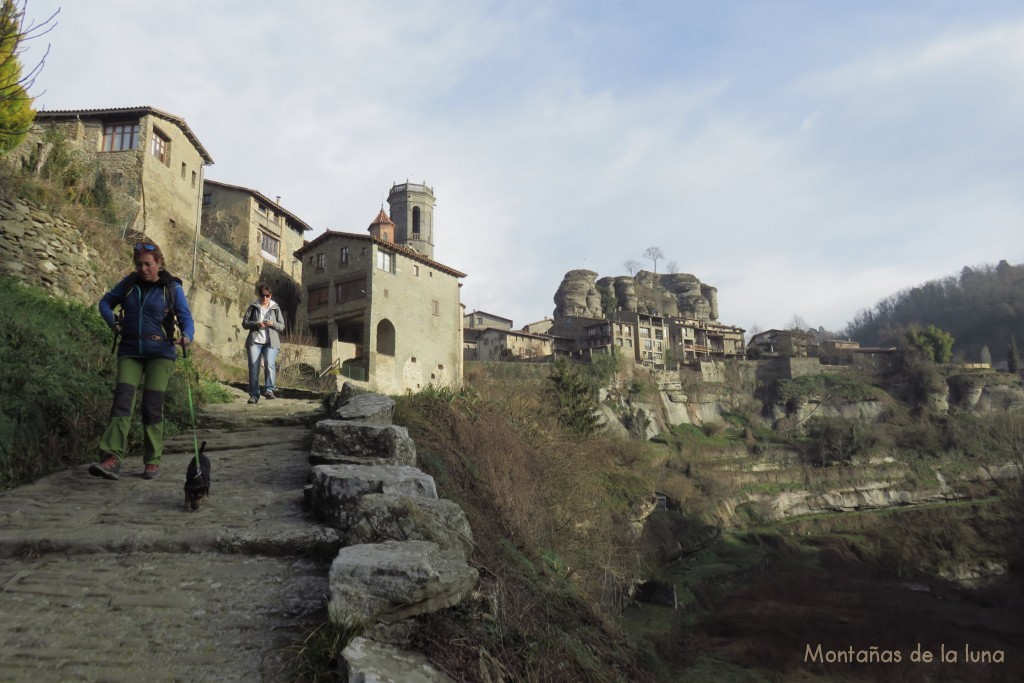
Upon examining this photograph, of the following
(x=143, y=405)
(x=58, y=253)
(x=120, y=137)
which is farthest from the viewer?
(x=120, y=137)

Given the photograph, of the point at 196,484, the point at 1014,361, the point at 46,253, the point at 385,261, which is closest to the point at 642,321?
the point at 385,261

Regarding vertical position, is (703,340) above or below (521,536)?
above

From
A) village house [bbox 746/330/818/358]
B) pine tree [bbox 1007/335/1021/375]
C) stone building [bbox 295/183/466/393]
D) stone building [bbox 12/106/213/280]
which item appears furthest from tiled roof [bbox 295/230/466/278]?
pine tree [bbox 1007/335/1021/375]

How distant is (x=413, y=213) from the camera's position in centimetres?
6644

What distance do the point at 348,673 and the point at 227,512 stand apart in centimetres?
247

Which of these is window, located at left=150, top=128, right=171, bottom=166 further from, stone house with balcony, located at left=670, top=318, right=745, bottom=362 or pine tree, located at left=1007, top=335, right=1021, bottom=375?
pine tree, located at left=1007, top=335, right=1021, bottom=375

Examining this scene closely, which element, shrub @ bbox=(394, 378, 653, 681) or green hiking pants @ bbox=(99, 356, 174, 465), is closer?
shrub @ bbox=(394, 378, 653, 681)

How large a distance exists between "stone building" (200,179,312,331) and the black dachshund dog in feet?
106

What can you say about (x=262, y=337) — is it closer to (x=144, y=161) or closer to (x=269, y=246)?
(x=144, y=161)

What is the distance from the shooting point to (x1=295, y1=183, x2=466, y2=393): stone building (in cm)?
3512

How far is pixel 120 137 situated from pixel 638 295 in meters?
76.7

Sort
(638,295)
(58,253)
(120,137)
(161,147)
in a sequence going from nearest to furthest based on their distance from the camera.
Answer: (58,253), (120,137), (161,147), (638,295)

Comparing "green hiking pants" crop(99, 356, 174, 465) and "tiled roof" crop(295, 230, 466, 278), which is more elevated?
"tiled roof" crop(295, 230, 466, 278)

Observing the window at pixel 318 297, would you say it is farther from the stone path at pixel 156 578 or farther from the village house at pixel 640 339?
the village house at pixel 640 339
